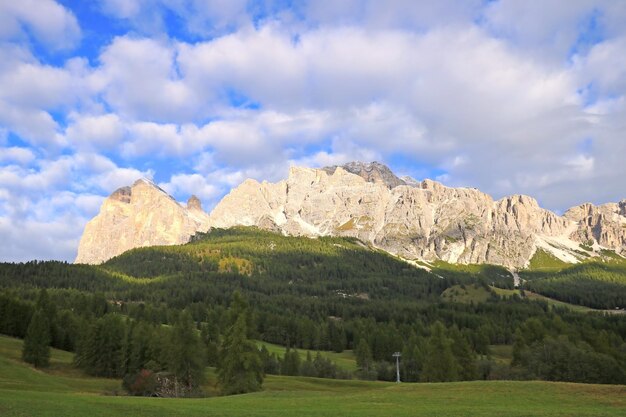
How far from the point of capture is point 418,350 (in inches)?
4525

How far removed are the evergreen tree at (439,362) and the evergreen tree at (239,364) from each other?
35.8m

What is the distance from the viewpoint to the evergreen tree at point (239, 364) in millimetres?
68938

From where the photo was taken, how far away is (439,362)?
91438mm

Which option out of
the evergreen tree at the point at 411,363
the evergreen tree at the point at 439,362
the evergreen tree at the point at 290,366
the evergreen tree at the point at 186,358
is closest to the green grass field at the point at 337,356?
the evergreen tree at the point at 411,363

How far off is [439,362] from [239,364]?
4076 cm

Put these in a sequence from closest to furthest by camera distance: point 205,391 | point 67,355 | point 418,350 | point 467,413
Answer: point 467,413, point 205,391, point 67,355, point 418,350

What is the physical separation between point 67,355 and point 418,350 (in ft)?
258

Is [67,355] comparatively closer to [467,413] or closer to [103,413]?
[103,413]

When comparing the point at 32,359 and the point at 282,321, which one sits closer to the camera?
the point at 32,359

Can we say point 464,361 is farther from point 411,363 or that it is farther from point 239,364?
point 239,364

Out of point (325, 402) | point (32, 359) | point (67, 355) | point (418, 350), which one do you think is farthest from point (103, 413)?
point (418, 350)

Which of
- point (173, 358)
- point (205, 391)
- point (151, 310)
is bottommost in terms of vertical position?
point (205, 391)

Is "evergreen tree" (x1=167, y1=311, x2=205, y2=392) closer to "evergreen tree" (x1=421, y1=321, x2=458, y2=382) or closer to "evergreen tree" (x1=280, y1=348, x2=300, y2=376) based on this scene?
"evergreen tree" (x1=280, y1=348, x2=300, y2=376)

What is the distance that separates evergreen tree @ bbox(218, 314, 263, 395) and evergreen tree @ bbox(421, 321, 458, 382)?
35796 millimetres
